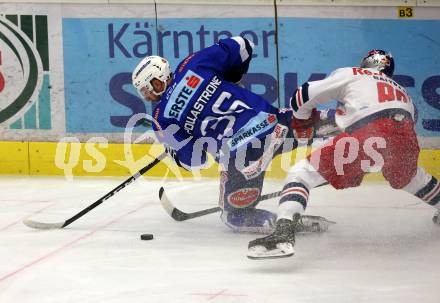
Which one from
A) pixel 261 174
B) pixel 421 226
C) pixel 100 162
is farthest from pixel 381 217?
pixel 100 162

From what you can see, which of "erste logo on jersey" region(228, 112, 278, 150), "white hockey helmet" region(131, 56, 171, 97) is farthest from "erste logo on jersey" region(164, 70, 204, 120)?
"erste logo on jersey" region(228, 112, 278, 150)

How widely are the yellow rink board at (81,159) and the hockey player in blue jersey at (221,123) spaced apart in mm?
1434

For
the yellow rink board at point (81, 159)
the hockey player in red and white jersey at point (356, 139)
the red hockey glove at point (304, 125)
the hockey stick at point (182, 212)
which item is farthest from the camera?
the yellow rink board at point (81, 159)

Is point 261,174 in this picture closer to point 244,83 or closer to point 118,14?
point 244,83

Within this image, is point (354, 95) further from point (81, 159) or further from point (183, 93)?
point (81, 159)

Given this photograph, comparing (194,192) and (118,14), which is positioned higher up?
(118,14)

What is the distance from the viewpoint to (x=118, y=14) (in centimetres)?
586

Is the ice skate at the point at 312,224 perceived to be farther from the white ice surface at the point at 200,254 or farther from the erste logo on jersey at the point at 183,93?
the erste logo on jersey at the point at 183,93

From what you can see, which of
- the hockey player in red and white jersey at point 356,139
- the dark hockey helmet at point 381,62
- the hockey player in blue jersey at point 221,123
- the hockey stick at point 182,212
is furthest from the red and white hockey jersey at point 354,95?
the hockey stick at point 182,212

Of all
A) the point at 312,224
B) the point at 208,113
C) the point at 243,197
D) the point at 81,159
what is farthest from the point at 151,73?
the point at 81,159

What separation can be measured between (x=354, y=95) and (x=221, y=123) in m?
0.70

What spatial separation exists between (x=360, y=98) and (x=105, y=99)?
2447mm

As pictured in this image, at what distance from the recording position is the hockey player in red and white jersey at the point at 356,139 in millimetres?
3807

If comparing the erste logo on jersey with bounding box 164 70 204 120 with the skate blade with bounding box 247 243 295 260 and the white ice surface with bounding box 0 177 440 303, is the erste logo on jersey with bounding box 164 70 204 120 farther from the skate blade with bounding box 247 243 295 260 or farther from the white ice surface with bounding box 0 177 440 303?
the skate blade with bounding box 247 243 295 260
